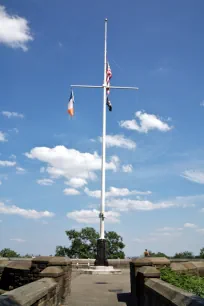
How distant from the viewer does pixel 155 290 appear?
710cm

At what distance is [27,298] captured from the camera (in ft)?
19.4

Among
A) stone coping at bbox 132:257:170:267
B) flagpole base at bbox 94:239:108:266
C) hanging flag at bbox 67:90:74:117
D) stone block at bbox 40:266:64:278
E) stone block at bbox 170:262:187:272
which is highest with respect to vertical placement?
hanging flag at bbox 67:90:74:117

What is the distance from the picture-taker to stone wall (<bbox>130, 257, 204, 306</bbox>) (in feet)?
17.4

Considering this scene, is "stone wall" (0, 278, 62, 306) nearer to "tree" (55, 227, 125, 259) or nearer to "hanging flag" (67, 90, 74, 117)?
"hanging flag" (67, 90, 74, 117)

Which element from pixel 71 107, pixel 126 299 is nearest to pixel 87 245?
pixel 71 107

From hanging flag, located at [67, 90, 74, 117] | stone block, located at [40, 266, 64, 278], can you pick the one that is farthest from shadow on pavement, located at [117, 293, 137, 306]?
hanging flag, located at [67, 90, 74, 117]

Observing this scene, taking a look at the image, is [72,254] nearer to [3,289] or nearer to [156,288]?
[3,289]

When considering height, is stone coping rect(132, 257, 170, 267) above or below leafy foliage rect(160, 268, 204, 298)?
above

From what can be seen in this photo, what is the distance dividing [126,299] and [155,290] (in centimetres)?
414

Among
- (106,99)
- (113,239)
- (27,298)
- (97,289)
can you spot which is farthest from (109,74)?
(113,239)

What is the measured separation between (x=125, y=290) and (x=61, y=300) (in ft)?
12.6

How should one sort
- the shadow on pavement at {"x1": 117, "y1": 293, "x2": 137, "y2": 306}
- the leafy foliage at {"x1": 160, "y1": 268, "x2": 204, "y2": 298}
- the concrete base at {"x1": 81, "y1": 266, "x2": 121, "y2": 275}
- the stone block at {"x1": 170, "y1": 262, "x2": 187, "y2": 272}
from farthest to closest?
the concrete base at {"x1": 81, "y1": 266, "x2": 121, "y2": 275}, the stone block at {"x1": 170, "y1": 262, "x2": 187, "y2": 272}, the shadow on pavement at {"x1": 117, "y1": 293, "x2": 137, "y2": 306}, the leafy foliage at {"x1": 160, "y1": 268, "x2": 204, "y2": 298}

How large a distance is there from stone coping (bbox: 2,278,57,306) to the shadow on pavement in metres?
2.90

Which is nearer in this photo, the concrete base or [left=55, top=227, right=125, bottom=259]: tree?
the concrete base
